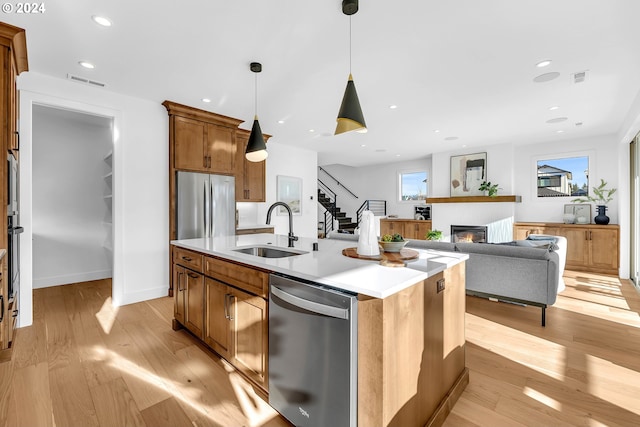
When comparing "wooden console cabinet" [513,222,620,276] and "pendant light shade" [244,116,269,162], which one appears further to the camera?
"wooden console cabinet" [513,222,620,276]

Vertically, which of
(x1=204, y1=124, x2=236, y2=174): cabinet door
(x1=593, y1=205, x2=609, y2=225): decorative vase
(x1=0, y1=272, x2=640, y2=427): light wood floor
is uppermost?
(x1=204, y1=124, x2=236, y2=174): cabinet door

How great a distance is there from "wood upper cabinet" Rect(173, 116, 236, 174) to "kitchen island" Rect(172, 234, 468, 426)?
219 cm

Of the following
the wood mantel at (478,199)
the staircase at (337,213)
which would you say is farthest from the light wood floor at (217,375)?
the staircase at (337,213)

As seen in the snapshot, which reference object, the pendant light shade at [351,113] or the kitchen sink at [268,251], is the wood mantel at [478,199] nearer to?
the pendant light shade at [351,113]

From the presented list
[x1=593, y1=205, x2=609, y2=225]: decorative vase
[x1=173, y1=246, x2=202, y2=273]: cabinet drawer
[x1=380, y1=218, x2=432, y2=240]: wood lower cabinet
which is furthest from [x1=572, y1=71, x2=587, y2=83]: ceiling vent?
[x1=380, y1=218, x2=432, y2=240]: wood lower cabinet

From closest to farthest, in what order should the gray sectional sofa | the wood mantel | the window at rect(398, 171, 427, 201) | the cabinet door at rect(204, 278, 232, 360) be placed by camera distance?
the cabinet door at rect(204, 278, 232, 360) → the gray sectional sofa → the wood mantel → the window at rect(398, 171, 427, 201)

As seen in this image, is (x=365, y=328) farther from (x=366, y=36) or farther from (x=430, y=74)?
(x=430, y=74)

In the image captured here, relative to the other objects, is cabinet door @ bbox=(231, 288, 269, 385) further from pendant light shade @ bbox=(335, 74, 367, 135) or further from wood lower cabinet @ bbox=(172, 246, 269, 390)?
pendant light shade @ bbox=(335, 74, 367, 135)

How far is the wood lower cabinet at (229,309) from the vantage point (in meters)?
1.76

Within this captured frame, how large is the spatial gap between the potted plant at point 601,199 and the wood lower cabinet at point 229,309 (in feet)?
22.3

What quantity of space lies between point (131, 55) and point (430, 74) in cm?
298

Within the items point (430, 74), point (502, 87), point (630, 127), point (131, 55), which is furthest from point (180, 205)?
point (630, 127)

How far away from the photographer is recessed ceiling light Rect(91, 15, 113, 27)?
221cm

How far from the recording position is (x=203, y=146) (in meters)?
4.32
